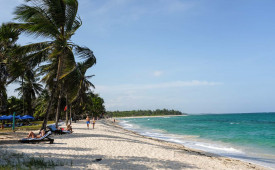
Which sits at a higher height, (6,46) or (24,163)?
(6,46)

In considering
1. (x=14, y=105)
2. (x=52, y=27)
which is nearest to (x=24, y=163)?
(x=52, y=27)

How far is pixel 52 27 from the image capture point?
11273mm

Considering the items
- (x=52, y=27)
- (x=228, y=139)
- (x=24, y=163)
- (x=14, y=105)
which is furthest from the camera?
(x=14, y=105)

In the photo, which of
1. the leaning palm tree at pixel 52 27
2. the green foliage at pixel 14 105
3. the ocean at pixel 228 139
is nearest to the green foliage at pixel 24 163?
the leaning palm tree at pixel 52 27

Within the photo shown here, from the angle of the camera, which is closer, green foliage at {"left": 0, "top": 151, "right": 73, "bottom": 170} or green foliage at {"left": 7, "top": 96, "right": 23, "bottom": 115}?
green foliage at {"left": 0, "top": 151, "right": 73, "bottom": 170}

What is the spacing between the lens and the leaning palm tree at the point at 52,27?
1085cm

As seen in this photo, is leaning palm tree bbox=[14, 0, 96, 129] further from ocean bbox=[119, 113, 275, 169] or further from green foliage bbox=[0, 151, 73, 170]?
ocean bbox=[119, 113, 275, 169]

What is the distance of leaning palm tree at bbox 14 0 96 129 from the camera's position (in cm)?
1085

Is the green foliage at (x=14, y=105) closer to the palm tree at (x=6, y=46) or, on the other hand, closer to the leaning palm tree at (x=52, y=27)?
the palm tree at (x=6, y=46)

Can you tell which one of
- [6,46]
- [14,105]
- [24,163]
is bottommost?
[24,163]

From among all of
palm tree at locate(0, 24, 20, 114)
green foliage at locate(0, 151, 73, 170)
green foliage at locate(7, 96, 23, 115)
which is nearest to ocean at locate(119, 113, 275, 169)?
green foliage at locate(0, 151, 73, 170)

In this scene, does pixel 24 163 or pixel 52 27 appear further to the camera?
pixel 52 27

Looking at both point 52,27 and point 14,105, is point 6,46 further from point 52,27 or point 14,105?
point 14,105

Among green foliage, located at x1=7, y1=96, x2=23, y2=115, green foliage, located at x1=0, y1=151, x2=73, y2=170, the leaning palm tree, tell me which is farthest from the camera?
green foliage, located at x1=7, y1=96, x2=23, y2=115
